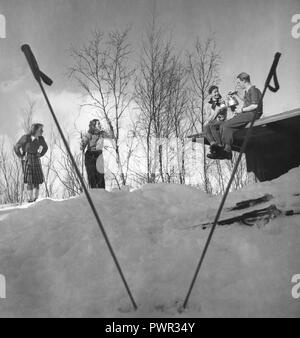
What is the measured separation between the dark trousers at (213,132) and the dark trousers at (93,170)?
4.19 ft

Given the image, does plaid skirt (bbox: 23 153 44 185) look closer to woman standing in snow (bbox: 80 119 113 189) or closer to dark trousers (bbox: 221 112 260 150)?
woman standing in snow (bbox: 80 119 113 189)

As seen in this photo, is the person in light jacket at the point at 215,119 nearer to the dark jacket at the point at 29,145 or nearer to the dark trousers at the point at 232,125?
the dark trousers at the point at 232,125

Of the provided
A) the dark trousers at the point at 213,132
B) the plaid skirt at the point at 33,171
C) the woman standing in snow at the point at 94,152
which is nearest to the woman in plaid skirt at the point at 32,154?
the plaid skirt at the point at 33,171

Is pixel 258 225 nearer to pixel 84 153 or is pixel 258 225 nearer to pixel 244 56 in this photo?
pixel 244 56

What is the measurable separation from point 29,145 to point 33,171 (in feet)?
1.07

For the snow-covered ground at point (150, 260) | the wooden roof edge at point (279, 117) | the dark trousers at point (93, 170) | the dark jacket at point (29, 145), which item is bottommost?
the snow-covered ground at point (150, 260)

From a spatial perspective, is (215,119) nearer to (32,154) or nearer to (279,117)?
(279,117)

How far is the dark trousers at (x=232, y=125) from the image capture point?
3.20 meters

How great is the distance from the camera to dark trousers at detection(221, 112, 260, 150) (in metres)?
3.20

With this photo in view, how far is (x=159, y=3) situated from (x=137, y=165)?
1677mm

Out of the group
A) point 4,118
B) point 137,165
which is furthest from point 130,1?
point 137,165

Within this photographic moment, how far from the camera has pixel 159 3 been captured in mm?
2412

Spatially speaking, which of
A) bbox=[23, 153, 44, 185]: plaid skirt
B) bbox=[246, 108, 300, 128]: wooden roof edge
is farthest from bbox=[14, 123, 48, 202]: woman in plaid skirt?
bbox=[246, 108, 300, 128]: wooden roof edge
